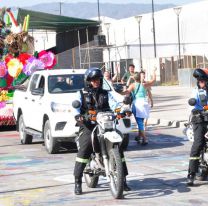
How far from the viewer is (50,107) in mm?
14094

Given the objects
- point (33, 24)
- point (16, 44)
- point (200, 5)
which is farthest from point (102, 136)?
Result: point (200, 5)

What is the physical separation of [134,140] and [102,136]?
7.46 m

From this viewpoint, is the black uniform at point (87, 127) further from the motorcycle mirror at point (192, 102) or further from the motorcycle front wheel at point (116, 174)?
the motorcycle mirror at point (192, 102)

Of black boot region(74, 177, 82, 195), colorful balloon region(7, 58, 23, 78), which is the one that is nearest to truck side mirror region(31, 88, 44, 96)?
colorful balloon region(7, 58, 23, 78)

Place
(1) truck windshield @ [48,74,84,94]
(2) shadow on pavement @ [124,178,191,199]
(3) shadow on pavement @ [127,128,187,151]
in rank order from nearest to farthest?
(2) shadow on pavement @ [124,178,191,199] → (1) truck windshield @ [48,74,84,94] → (3) shadow on pavement @ [127,128,187,151]

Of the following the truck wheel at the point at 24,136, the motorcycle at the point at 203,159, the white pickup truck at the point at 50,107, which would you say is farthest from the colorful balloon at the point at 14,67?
the motorcycle at the point at 203,159

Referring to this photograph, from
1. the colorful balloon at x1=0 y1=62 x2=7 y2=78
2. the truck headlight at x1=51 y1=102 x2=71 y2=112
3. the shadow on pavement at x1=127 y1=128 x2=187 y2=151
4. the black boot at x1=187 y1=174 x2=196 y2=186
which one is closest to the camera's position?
the black boot at x1=187 y1=174 x2=196 y2=186

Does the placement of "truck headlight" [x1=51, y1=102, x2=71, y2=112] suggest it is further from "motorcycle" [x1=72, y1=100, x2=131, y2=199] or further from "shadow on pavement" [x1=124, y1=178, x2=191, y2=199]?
"motorcycle" [x1=72, y1=100, x2=131, y2=199]

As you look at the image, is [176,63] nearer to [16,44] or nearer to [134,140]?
[16,44]

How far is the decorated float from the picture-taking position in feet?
64.2

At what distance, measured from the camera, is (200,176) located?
9.84 metres

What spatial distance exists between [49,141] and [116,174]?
18.6 ft

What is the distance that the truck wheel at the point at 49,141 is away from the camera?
13.9 metres

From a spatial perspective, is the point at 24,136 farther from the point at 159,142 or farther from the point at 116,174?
the point at 116,174
